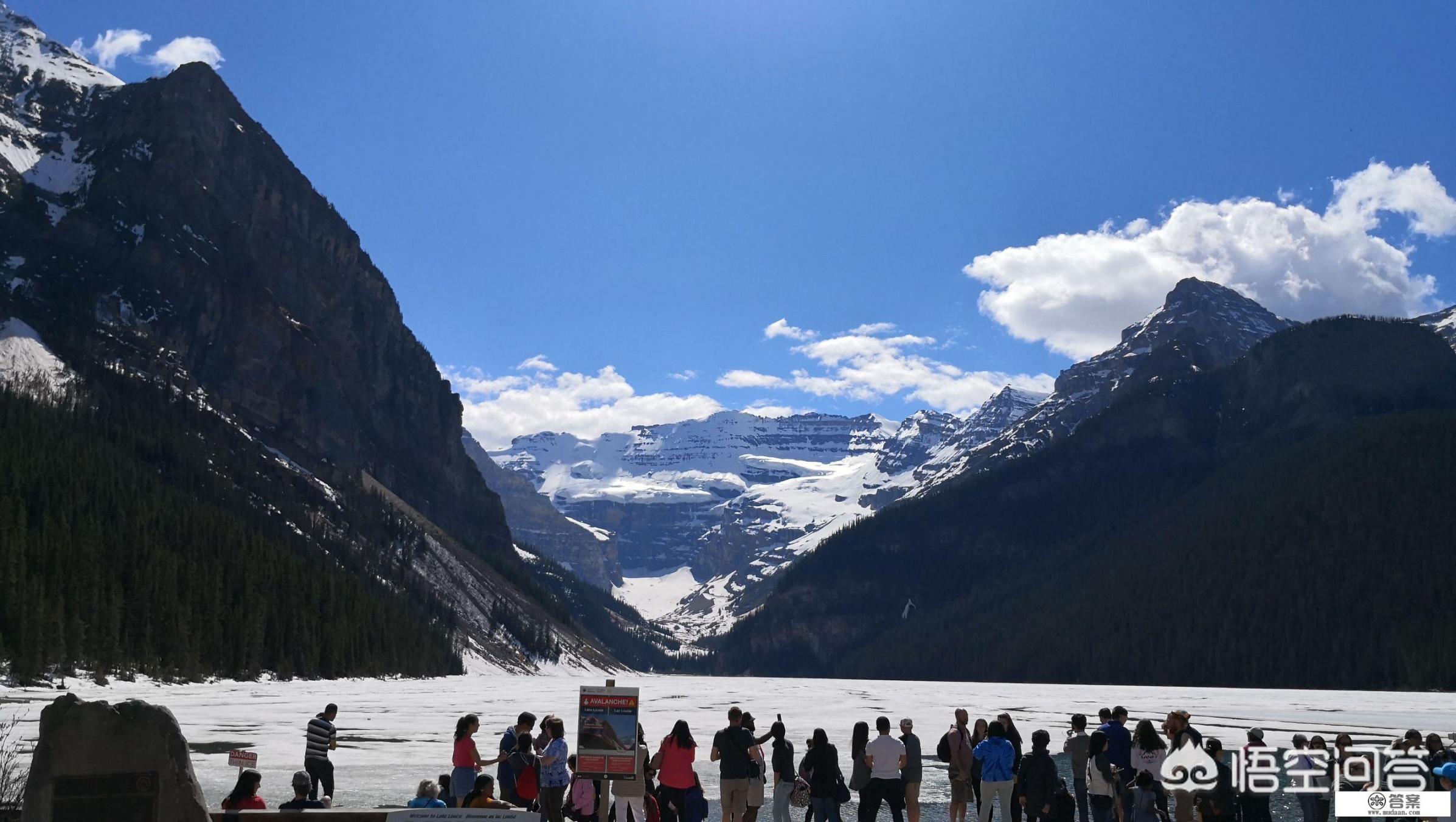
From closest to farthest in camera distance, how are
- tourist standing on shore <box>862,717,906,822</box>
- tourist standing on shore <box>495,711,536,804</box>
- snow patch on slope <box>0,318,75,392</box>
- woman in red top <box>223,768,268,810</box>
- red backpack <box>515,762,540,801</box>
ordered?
woman in red top <box>223,768,268,810</box> < red backpack <box>515,762,540,801</box> < tourist standing on shore <box>495,711,536,804</box> < tourist standing on shore <box>862,717,906,822</box> < snow patch on slope <box>0,318,75,392</box>

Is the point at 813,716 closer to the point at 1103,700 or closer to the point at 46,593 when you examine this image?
the point at 1103,700

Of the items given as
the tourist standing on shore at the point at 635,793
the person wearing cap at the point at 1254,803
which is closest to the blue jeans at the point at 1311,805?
the person wearing cap at the point at 1254,803

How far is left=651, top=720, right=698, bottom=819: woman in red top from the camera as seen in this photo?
68.1 ft

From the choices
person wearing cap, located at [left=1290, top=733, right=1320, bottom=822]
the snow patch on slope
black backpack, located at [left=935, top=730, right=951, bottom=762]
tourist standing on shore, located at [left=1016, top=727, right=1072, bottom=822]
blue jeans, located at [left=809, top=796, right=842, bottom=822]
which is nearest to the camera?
tourist standing on shore, located at [left=1016, top=727, right=1072, bottom=822]

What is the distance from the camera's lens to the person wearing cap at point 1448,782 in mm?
19645

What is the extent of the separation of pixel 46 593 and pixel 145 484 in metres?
38.3

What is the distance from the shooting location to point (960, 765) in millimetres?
22906

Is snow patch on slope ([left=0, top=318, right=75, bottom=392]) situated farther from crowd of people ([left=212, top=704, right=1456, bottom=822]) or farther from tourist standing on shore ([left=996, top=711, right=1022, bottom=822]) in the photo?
tourist standing on shore ([left=996, top=711, right=1022, bottom=822])

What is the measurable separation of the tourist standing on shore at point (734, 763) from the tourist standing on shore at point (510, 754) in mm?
3374

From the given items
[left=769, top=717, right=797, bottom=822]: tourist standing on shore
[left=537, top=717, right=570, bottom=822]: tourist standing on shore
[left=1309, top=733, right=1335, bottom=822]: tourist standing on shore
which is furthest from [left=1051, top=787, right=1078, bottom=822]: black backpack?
[left=537, top=717, right=570, bottom=822]: tourist standing on shore

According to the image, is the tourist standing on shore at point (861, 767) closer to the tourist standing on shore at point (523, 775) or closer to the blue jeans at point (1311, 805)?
A: the tourist standing on shore at point (523, 775)

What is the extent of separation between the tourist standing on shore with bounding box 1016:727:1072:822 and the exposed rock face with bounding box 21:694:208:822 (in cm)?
1352

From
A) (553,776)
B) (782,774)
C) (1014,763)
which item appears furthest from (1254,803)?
(553,776)

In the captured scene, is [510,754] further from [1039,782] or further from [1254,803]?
[1254,803]
